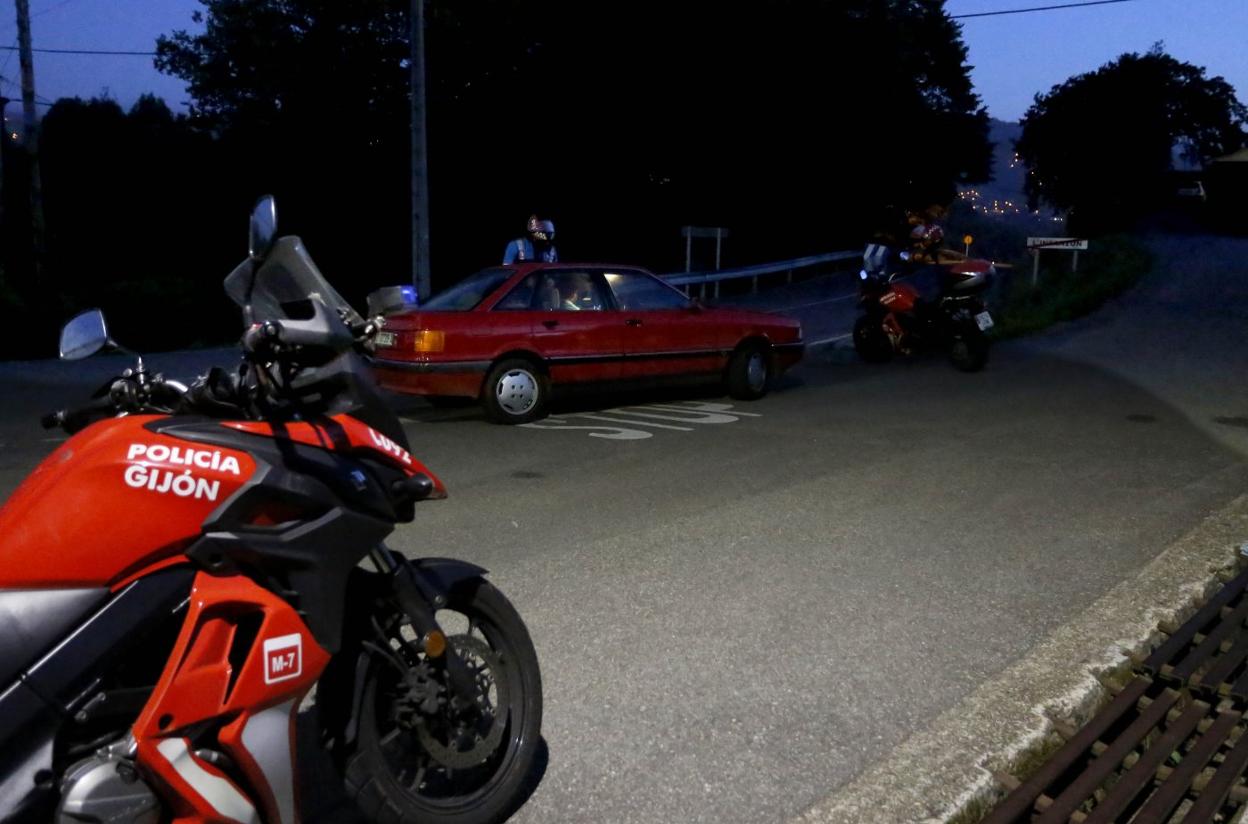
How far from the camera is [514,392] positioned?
10906mm

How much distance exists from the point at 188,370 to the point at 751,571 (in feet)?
34.2

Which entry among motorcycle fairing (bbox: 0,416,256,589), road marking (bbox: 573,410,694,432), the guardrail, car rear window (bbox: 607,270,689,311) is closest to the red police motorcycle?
car rear window (bbox: 607,270,689,311)

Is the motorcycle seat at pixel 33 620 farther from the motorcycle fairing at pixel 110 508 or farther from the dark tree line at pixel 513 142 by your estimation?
the dark tree line at pixel 513 142

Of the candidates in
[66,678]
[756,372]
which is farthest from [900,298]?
[66,678]

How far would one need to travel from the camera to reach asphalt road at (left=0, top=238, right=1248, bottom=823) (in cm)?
423

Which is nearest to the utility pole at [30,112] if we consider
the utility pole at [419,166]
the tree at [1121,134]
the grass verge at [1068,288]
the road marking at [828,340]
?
the utility pole at [419,166]

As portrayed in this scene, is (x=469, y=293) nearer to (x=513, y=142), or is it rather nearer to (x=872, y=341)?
(x=872, y=341)

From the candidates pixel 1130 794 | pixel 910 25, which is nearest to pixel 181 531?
pixel 1130 794

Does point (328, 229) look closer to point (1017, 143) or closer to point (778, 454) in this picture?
point (778, 454)

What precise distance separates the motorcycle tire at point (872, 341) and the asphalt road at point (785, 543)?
185cm

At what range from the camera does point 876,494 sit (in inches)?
314

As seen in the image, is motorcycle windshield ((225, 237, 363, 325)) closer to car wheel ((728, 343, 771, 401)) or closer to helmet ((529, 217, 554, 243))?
car wheel ((728, 343, 771, 401))

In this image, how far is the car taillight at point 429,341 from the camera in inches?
416

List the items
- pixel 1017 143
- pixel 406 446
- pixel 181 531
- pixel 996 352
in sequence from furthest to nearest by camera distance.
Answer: pixel 1017 143 < pixel 996 352 < pixel 406 446 < pixel 181 531
